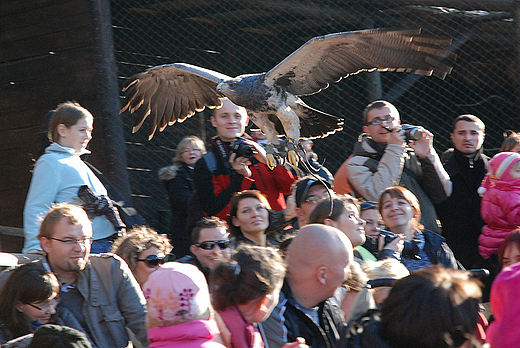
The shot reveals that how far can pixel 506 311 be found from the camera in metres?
2.07

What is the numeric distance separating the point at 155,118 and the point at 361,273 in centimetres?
277

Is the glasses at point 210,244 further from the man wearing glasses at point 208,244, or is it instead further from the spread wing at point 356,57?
the spread wing at point 356,57

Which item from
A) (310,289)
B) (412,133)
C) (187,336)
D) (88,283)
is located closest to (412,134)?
(412,133)

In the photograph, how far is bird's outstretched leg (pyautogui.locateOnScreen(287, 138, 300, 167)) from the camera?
427 cm

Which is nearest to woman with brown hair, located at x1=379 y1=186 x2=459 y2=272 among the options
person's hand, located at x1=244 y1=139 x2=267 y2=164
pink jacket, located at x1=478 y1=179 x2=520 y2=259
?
pink jacket, located at x1=478 y1=179 x2=520 y2=259

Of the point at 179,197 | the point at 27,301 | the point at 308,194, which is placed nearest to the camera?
the point at 27,301

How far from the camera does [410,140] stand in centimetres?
450

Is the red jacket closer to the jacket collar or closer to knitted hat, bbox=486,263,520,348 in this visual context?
the jacket collar

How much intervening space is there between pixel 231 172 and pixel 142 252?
3.33 ft

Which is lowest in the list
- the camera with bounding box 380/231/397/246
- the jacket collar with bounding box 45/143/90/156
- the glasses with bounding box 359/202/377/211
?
the camera with bounding box 380/231/397/246

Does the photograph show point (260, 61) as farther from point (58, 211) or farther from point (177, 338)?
point (177, 338)

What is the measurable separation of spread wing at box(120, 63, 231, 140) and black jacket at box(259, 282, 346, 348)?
2888 millimetres

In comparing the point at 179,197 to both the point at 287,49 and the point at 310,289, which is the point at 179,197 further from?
the point at 287,49

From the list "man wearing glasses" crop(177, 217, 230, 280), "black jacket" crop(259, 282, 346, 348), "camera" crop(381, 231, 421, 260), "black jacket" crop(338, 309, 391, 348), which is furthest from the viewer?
"camera" crop(381, 231, 421, 260)
